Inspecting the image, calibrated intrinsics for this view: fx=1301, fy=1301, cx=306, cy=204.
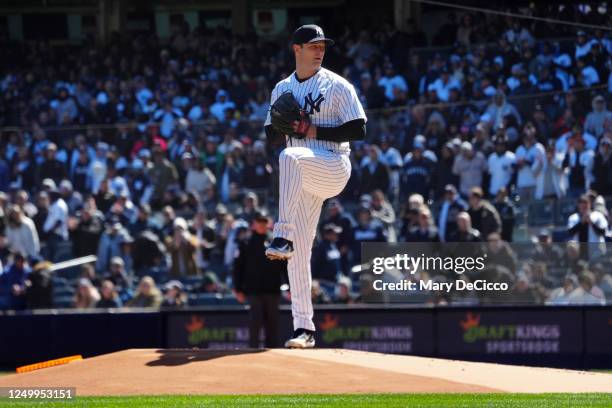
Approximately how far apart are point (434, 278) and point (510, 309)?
108cm

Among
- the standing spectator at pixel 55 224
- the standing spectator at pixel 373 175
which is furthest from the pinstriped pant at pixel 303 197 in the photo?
the standing spectator at pixel 55 224

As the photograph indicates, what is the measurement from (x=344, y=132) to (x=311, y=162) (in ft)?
1.06

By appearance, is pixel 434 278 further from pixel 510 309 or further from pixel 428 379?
pixel 428 379

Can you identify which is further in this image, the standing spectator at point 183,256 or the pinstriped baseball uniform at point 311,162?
the standing spectator at point 183,256

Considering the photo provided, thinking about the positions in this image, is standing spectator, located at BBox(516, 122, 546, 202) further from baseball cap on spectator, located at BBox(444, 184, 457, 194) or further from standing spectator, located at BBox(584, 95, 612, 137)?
baseball cap on spectator, located at BBox(444, 184, 457, 194)

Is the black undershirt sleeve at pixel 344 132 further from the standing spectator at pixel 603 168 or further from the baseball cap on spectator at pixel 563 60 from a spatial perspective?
the baseball cap on spectator at pixel 563 60

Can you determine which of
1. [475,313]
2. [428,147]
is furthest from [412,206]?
[475,313]

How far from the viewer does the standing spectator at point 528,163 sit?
15664mm

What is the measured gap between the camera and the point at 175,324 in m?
14.1

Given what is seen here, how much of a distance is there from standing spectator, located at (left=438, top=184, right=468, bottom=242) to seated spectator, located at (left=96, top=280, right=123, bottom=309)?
4027 mm

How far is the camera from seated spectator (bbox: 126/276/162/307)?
51.4 feet

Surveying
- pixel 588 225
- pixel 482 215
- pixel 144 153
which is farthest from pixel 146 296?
pixel 588 225

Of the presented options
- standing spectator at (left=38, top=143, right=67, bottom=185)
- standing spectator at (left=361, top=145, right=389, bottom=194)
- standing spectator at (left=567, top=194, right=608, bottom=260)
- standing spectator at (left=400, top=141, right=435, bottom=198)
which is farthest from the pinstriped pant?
standing spectator at (left=38, top=143, right=67, bottom=185)

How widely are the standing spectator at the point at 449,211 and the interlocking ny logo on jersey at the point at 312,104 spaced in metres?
6.97
